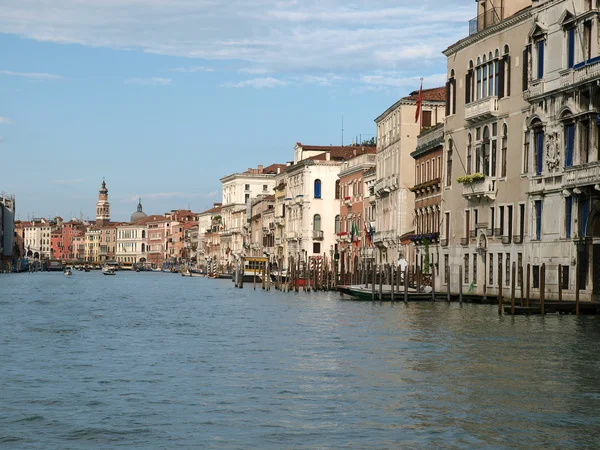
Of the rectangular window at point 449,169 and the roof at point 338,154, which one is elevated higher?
the roof at point 338,154

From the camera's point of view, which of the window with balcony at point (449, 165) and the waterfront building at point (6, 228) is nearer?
the window with balcony at point (449, 165)

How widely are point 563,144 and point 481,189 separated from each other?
21.7 feet

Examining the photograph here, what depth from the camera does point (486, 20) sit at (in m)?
38.8

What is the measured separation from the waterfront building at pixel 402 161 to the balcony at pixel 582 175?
19473 mm

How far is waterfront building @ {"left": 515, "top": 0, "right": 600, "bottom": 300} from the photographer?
1185 inches

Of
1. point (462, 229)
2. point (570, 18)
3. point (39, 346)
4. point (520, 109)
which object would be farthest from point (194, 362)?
point (462, 229)

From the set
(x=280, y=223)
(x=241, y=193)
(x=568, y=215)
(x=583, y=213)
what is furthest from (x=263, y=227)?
(x=583, y=213)

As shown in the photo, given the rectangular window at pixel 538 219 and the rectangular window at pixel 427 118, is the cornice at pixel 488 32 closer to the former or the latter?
the rectangular window at pixel 538 219

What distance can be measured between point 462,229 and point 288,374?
997 inches

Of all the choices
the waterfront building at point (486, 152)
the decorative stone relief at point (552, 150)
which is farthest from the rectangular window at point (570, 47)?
the waterfront building at point (486, 152)

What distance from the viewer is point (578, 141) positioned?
1210 inches

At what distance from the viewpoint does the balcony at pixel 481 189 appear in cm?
3775

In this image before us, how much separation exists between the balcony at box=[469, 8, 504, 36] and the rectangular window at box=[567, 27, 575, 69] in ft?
20.1

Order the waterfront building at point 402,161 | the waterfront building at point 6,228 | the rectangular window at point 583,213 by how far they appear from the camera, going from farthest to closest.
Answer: the waterfront building at point 6,228, the waterfront building at point 402,161, the rectangular window at point 583,213
